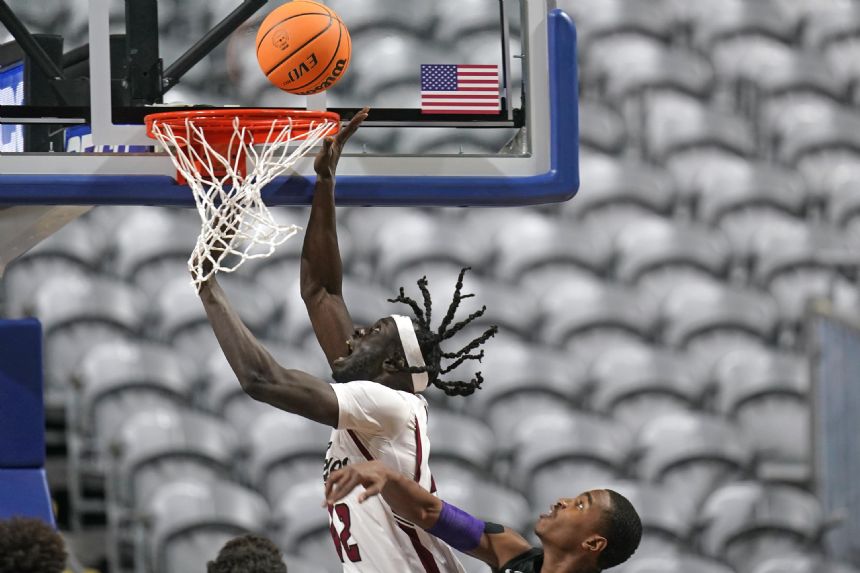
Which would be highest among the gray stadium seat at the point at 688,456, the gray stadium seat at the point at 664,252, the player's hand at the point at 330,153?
the player's hand at the point at 330,153

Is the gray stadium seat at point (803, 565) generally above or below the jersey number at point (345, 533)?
below

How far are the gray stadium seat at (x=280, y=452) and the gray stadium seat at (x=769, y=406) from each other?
78.2 inches

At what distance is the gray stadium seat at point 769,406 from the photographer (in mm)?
6512

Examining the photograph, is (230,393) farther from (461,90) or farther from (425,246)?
(461,90)

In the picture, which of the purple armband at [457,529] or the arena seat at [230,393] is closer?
the purple armband at [457,529]

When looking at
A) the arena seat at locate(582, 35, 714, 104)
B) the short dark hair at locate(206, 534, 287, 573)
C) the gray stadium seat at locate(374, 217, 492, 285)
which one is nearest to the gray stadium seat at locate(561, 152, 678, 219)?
the arena seat at locate(582, 35, 714, 104)

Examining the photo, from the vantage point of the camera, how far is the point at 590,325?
21.5 feet

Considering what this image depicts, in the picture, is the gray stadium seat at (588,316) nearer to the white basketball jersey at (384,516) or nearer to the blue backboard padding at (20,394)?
the blue backboard padding at (20,394)

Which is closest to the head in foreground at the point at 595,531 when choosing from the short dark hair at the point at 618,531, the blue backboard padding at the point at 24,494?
the short dark hair at the point at 618,531

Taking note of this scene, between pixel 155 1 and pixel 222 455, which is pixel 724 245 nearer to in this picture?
pixel 222 455

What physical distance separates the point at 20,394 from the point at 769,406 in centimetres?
383

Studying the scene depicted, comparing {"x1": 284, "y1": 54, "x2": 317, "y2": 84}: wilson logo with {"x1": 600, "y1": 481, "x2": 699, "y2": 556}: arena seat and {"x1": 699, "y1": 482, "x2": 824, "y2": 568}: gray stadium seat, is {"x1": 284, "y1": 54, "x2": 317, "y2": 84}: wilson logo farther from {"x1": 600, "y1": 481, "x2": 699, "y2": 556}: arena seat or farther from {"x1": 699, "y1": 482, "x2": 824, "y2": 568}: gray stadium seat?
{"x1": 699, "y1": 482, "x2": 824, "y2": 568}: gray stadium seat

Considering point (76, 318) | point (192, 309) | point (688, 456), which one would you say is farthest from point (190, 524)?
point (688, 456)

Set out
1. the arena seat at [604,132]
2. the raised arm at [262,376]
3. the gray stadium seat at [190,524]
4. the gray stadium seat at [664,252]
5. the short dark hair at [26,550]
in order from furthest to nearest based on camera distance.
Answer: the arena seat at [604,132]
the gray stadium seat at [664,252]
the gray stadium seat at [190,524]
the raised arm at [262,376]
the short dark hair at [26,550]
